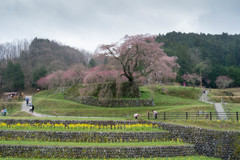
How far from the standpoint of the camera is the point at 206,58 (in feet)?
234

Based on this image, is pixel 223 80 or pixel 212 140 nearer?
pixel 212 140

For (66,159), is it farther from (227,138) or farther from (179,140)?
(227,138)

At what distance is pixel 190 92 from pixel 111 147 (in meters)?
31.4

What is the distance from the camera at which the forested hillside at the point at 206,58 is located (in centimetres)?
6162

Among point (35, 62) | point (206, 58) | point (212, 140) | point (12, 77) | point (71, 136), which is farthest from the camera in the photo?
point (35, 62)

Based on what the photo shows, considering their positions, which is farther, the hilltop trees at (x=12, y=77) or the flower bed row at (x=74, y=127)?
the hilltop trees at (x=12, y=77)

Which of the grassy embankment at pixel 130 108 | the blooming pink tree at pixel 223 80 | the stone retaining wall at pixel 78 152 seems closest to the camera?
the stone retaining wall at pixel 78 152

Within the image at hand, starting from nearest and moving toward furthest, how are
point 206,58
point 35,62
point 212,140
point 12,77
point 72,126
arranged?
1. point 212,140
2. point 72,126
3. point 12,77
4. point 206,58
5. point 35,62

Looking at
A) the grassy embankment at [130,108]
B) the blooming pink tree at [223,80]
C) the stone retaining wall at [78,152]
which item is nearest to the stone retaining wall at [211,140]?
the stone retaining wall at [78,152]

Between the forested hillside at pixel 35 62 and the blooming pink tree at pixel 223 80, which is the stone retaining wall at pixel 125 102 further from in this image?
the forested hillside at pixel 35 62

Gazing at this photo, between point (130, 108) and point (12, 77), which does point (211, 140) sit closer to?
point (130, 108)

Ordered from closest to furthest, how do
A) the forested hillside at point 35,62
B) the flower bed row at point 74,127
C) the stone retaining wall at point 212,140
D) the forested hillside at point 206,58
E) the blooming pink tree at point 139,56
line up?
the stone retaining wall at point 212,140
the flower bed row at point 74,127
the blooming pink tree at point 139,56
the forested hillside at point 35,62
the forested hillside at point 206,58

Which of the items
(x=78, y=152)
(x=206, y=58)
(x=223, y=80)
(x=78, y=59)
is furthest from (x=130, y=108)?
(x=78, y=59)

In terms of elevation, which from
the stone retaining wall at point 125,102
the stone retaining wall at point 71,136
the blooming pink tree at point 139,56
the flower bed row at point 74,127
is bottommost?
the stone retaining wall at point 71,136
